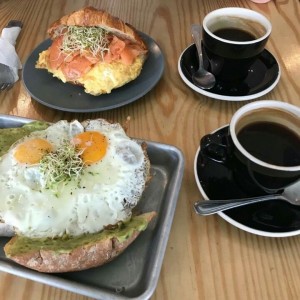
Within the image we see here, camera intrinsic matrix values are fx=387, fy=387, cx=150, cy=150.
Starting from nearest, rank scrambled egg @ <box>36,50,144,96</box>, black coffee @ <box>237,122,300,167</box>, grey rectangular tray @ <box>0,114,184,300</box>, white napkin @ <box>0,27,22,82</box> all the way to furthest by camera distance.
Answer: grey rectangular tray @ <box>0,114,184,300</box> → black coffee @ <box>237,122,300,167</box> → scrambled egg @ <box>36,50,144,96</box> → white napkin @ <box>0,27,22,82</box>

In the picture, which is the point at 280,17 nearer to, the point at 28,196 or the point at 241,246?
the point at 241,246

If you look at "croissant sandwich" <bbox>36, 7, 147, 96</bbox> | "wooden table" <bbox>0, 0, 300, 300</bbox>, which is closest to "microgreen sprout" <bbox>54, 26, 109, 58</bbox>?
"croissant sandwich" <bbox>36, 7, 147, 96</bbox>

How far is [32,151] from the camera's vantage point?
0.78 metres

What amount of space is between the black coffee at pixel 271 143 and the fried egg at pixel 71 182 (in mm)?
220

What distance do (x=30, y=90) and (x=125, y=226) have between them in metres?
0.57

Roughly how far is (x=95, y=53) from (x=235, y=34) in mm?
402

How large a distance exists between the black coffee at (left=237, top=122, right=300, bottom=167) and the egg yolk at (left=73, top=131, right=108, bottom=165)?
0.28m

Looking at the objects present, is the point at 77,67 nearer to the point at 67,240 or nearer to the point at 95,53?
the point at 95,53

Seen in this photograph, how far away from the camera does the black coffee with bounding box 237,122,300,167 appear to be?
2.50ft

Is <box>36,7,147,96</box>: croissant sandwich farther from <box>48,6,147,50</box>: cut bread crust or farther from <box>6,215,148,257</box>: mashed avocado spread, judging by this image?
<box>6,215,148,257</box>: mashed avocado spread

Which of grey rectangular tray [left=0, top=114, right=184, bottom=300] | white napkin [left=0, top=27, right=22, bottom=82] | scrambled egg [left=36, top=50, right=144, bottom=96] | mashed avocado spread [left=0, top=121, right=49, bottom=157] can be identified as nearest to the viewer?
grey rectangular tray [left=0, top=114, right=184, bottom=300]

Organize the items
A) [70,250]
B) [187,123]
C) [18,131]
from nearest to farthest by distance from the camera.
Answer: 1. [70,250]
2. [18,131]
3. [187,123]

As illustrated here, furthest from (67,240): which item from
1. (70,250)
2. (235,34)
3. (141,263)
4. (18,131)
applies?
(235,34)

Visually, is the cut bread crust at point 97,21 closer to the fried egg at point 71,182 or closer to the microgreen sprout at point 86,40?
the microgreen sprout at point 86,40
